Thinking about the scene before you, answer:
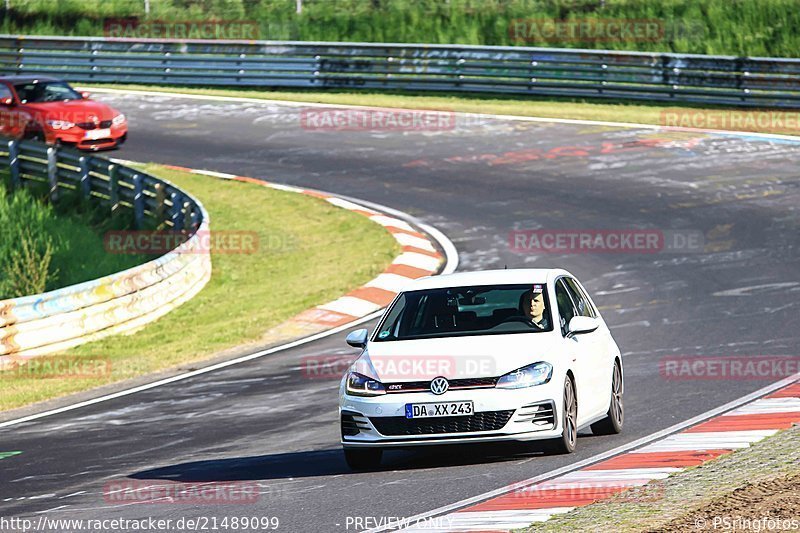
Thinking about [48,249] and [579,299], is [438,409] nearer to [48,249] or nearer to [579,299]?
[579,299]

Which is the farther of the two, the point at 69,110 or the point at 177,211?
the point at 69,110

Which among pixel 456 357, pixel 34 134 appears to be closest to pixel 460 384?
pixel 456 357

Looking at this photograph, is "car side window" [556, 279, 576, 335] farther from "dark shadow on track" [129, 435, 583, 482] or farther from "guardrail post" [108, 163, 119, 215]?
"guardrail post" [108, 163, 119, 215]

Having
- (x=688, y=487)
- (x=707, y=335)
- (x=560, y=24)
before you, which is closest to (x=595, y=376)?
(x=688, y=487)

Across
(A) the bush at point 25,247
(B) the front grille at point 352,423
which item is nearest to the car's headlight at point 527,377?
(B) the front grille at point 352,423

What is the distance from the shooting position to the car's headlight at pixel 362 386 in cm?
949

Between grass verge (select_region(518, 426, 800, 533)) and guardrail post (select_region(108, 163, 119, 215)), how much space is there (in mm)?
17786

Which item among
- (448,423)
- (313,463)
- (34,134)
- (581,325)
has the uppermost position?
(581,325)

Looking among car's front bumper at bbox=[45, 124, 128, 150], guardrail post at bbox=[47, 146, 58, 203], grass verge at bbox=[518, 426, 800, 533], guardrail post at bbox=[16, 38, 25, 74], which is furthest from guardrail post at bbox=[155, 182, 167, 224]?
guardrail post at bbox=[16, 38, 25, 74]

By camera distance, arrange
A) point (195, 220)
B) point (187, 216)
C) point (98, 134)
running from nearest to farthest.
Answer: point (195, 220) → point (187, 216) → point (98, 134)

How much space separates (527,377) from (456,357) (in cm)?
51

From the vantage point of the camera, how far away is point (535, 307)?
10289mm

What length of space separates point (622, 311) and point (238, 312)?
521cm

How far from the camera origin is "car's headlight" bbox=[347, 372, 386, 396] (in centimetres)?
949
